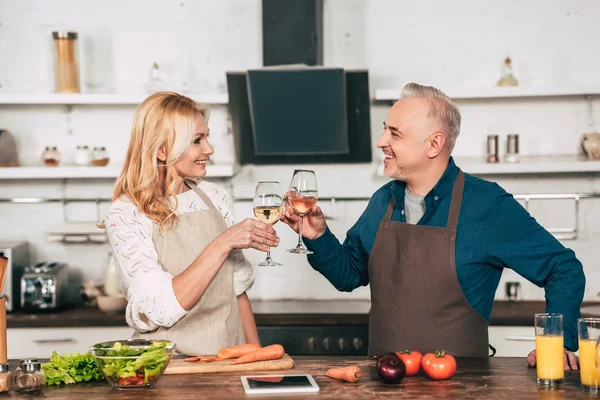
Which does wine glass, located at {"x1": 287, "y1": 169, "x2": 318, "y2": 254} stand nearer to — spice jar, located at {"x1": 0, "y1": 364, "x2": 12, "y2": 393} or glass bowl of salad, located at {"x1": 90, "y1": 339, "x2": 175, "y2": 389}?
glass bowl of salad, located at {"x1": 90, "y1": 339, "x2": 175, "y2": 389}

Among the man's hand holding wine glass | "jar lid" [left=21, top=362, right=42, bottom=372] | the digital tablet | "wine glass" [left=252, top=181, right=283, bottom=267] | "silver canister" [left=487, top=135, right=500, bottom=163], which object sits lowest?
the digital tablet

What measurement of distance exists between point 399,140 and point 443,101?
0.73 feet

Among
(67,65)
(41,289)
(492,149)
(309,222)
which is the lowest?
(41,289)

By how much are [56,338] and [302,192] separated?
2.23m

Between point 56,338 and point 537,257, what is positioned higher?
point 537,257

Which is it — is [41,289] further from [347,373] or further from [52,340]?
[347,373]

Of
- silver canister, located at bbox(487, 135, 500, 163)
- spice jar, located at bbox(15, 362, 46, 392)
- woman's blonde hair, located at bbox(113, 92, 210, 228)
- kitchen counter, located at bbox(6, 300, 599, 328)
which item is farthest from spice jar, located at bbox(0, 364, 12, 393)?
silver canister, located at bbox(487, 135, 500, 163)

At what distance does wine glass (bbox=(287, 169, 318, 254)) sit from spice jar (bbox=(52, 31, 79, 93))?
242 cm

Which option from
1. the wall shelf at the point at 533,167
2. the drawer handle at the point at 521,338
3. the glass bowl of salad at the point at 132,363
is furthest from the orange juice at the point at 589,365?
the wall shelf at the point at 533,167

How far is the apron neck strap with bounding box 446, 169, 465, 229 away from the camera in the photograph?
2.80 m

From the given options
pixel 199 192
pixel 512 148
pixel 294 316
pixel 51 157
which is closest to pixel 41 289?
pixel 51 157

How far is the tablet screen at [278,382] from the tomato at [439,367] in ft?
1.11

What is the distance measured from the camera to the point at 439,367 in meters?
2.23

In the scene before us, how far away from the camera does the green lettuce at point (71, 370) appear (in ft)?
7.34
